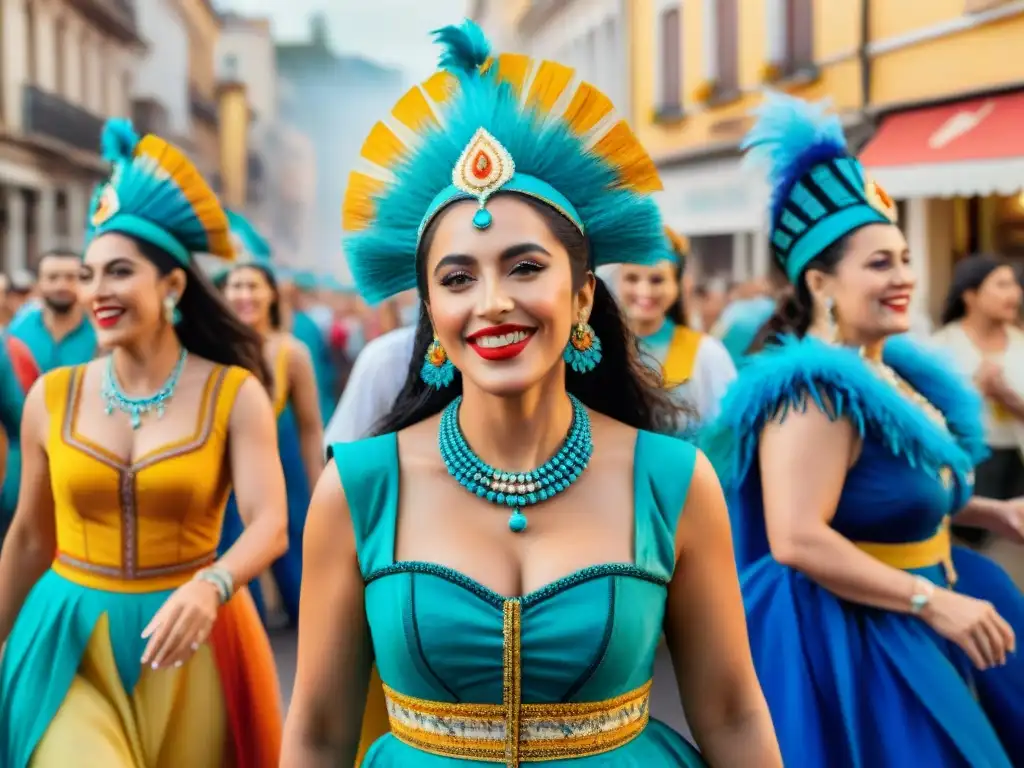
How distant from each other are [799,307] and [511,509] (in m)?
2.03

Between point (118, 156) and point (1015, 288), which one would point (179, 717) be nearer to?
point (118, 156)

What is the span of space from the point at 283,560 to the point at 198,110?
46.4m

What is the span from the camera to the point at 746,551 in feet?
12.9

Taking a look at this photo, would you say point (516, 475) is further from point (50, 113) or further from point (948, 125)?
point (50, 113)

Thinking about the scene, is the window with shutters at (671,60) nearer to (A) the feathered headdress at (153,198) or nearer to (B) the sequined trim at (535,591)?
(A) the feathered headdress at (153,198)

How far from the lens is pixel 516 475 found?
2.39m

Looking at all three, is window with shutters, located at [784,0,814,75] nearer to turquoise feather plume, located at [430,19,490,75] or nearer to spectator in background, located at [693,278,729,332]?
spectator in background, located at [693,278,729,332]

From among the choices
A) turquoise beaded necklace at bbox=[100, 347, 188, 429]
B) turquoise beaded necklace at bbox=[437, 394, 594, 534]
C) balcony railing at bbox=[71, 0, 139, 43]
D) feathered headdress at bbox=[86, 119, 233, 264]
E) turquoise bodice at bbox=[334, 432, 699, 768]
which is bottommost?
turquoise bodice at bbox=[334, 432, 699, 768]

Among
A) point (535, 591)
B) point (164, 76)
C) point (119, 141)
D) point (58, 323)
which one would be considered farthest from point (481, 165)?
point (164, 76)

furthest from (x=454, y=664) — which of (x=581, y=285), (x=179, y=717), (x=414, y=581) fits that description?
(x=179, y=717)

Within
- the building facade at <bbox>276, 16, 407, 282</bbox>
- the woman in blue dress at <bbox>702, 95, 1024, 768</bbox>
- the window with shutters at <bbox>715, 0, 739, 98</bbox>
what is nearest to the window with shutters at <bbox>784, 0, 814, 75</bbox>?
the window with shutters at <bbox>715, 0, 739, 98</bbox>

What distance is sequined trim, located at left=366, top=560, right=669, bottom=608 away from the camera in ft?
7.45

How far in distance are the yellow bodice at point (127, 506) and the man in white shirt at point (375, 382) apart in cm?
89

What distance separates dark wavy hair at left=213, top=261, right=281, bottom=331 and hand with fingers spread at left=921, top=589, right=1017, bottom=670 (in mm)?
5171
